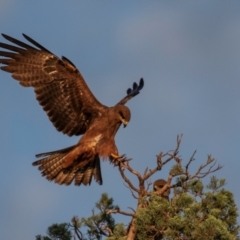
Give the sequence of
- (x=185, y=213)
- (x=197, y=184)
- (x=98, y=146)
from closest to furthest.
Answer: (x=185, y=213), (x=197, y=184), (x=98, y=146)

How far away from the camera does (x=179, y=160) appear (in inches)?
382

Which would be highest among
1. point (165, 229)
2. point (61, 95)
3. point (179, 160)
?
point (61, 95)

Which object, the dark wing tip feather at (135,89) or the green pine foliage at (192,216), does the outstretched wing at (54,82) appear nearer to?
the dark wing tip feather at (135,89)

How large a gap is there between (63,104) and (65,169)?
940 mm

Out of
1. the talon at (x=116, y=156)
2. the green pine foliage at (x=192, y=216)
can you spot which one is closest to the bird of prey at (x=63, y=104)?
the talon at (x=116, y=156)

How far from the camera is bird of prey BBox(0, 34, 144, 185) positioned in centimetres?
1193

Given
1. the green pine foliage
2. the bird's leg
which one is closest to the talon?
the bird's leg

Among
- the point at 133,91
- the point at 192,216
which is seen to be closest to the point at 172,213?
the point at 192,216

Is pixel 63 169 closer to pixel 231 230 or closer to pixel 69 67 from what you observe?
pixel 69 67

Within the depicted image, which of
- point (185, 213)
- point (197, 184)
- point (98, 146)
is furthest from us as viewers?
point (98, 146)

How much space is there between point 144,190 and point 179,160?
0.56 metres

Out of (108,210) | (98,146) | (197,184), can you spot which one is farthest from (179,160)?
(98,146)

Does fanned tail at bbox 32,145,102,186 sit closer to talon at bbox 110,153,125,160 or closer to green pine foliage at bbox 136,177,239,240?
talon at bbox 110,153,125,160

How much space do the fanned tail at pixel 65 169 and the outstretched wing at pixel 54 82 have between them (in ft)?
1.29
